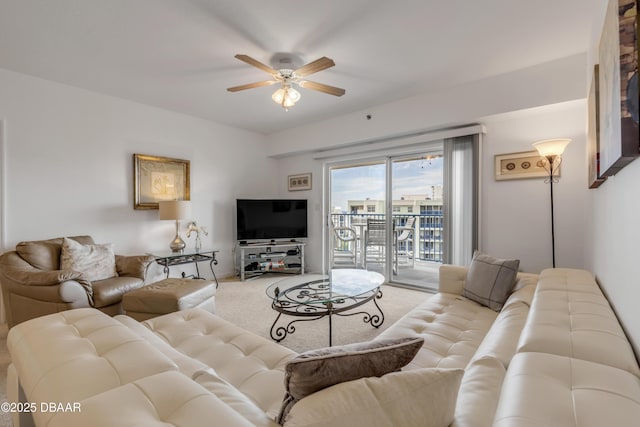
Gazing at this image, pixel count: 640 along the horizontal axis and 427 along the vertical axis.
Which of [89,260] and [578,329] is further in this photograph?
[89,260]

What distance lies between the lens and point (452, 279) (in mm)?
2506

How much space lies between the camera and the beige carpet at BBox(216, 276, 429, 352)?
2.55m

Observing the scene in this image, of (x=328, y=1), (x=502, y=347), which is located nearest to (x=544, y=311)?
(x=502, y=347)

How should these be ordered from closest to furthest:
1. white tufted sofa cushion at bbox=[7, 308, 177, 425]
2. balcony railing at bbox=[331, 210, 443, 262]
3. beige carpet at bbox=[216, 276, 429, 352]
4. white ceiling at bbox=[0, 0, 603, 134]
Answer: white tufted sofa cushion at bbox=[7, 308, 177, 425] < white ceiling at bbox=[0, 0, 603, 134] < beige carpet at bbox=[216, 276, 429, 352] < balcony railing at bbox=[331, 210, 443, 262]

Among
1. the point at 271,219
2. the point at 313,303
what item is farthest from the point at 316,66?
the point at 271,219

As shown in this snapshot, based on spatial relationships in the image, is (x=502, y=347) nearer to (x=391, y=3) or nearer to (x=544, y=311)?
(x=544, y=311)

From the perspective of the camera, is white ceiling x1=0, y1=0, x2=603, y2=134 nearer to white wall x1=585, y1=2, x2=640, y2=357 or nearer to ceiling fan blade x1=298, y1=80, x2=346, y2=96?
ceiling fan blade x1=298, y1=80, x2=346, y2=96

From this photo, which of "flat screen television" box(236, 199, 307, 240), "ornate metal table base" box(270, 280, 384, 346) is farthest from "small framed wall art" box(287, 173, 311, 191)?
"ornate metal table base" box(270, 280, 384, 346)

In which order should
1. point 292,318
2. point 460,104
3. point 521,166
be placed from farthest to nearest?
point 460,104 → point 521,166 → point 292,318

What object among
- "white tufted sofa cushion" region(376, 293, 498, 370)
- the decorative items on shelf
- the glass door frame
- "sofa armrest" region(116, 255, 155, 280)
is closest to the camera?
"white tufted sofa cushion" region(376, 293, 498, 370)

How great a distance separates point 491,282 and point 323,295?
51.0 inches

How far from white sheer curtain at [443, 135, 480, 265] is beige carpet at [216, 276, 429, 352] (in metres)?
0.76

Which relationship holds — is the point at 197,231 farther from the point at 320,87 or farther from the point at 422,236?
the point at 422,236

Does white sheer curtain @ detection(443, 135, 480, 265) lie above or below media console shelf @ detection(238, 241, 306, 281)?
above
